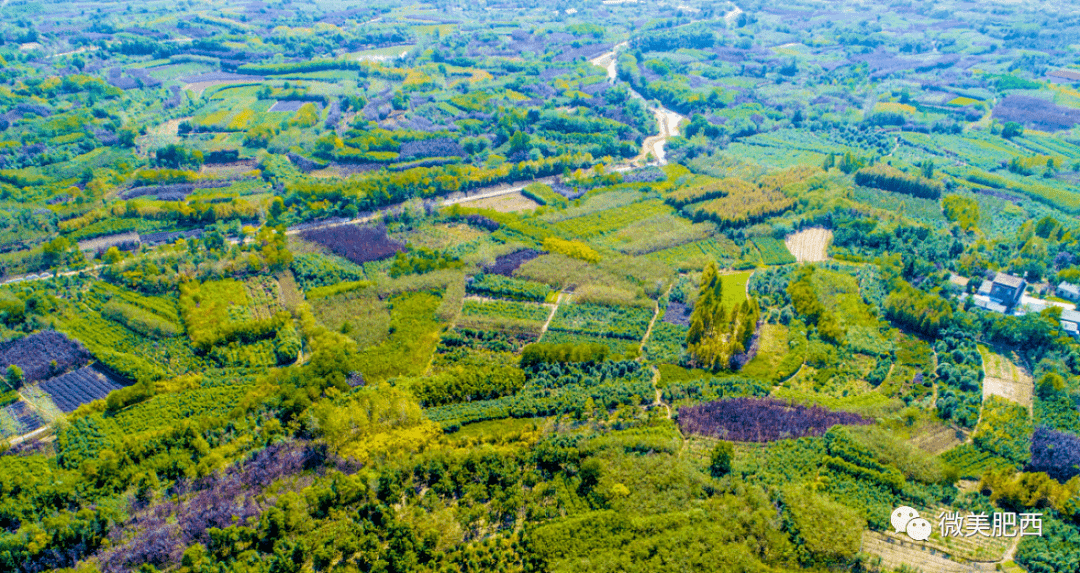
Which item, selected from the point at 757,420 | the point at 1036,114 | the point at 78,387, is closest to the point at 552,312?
the point at 757,420

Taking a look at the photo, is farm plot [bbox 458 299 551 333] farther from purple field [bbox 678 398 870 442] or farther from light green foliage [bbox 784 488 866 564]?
light green foliage [bbox 784 488 866 564]

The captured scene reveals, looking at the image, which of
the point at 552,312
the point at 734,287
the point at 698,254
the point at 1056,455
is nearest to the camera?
the point at 1056,455

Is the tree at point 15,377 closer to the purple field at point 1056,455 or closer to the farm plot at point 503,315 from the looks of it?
the farm plot at point 503,315

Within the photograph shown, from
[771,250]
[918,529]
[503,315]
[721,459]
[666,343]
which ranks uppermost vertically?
[503,315]

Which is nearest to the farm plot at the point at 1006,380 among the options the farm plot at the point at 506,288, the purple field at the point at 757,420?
the purple field at the point at 757,420

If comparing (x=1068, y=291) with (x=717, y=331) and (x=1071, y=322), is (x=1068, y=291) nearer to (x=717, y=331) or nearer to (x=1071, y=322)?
(x=1071, y=322)

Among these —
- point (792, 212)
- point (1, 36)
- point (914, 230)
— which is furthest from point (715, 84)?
point (1, 36)
